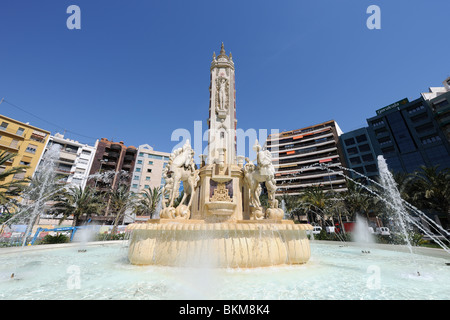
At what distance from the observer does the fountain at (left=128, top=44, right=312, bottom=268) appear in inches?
235

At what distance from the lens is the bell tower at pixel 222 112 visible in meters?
11.2

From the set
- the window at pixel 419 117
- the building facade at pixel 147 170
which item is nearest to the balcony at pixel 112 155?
the building facade at pixel 147 170

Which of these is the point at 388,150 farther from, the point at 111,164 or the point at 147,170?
the point at 111,164

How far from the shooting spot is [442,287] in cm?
433

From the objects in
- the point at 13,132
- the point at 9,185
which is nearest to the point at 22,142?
the point at 13,132

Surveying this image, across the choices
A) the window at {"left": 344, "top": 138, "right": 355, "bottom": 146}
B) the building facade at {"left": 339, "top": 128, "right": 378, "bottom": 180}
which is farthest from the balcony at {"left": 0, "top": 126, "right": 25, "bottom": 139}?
the window at {"left": 344, "top": 138, "right": 355, "bottom": 146}

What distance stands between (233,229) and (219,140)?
668 centimetres

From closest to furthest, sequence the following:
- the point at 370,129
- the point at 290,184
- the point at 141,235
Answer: the point at 141,235 → the point at 370,129 → the point at 290,184

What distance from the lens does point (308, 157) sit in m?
66.2

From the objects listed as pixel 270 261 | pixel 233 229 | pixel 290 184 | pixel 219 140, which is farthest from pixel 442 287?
pixel 290 184

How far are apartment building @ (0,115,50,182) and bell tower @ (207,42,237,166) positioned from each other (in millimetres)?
48503

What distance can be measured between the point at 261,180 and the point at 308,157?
6432cm

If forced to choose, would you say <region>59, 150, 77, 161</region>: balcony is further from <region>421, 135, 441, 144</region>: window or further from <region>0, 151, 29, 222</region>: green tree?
<region>421, 135, 441, 144</region>: window

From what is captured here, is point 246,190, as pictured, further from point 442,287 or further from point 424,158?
point 424,158
